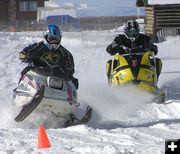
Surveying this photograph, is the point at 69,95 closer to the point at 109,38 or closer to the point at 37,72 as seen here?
the point at 37,72

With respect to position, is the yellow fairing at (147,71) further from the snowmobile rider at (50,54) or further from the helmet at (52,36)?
the helmet at (52,36)

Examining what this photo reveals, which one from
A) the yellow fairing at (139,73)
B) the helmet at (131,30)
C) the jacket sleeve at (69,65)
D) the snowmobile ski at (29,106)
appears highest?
the helmet at (131,30)

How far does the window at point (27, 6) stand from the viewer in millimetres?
61625

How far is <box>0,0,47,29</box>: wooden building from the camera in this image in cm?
5853

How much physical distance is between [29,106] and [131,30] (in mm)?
4133

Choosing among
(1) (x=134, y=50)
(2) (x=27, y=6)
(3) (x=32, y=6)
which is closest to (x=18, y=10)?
(2) (x=27, y=6)

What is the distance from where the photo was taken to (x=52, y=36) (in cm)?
859

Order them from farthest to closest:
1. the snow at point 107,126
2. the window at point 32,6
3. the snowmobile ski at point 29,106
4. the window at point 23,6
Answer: the window at point 32,6 < the window at point 23,6 < the snowmobile ski at point 29,106 < the snow at point 107,126

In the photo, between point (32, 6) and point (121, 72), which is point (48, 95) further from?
point (32, 6)

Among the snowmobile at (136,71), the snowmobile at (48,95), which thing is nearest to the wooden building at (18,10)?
the snowmobile at (136,71)

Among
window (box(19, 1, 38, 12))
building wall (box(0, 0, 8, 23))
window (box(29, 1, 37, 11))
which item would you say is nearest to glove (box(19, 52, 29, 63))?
building wall (box(0, 0, 8, 23))

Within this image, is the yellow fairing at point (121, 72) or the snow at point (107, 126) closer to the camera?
the snow at point (107, 126)

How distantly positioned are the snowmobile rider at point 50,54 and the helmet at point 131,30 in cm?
254

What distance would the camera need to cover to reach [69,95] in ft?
26.7
